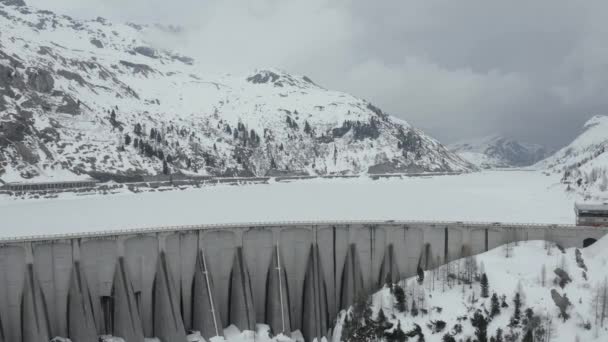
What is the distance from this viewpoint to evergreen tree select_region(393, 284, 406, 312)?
54.6 metres

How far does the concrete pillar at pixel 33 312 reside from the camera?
44250 millimetres

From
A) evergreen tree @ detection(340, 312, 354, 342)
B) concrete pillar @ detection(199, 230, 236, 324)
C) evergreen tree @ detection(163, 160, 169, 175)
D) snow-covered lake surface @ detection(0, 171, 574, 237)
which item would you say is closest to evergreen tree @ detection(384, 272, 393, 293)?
evergreen tree @ detection(340, 312, 354, 342)

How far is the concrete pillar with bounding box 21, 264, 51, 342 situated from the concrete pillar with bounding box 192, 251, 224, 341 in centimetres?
1548

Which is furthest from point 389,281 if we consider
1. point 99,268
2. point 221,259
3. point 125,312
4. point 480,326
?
point 99,268

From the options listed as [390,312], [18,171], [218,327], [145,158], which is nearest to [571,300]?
[390,312]

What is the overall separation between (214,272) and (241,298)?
16.6 ft

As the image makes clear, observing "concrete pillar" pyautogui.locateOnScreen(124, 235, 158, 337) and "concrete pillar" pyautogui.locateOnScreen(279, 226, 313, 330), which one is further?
"concrete pillar" pyautogui.locateOnScreen(279, 226, 313, 330)

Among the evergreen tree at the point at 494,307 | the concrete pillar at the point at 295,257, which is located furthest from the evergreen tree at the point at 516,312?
the concrete pillar at the point at 295,257

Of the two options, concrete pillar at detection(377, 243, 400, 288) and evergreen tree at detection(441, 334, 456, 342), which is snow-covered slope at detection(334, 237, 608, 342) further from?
concrete pillar at detection(377, 243, 400, 288)

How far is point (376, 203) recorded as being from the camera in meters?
127

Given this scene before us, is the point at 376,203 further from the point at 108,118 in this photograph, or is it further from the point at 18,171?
the point at 108,118

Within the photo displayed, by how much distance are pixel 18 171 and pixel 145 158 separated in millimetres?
54026

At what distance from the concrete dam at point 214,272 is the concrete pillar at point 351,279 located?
0.44ft

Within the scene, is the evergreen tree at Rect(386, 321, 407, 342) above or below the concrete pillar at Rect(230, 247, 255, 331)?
below
